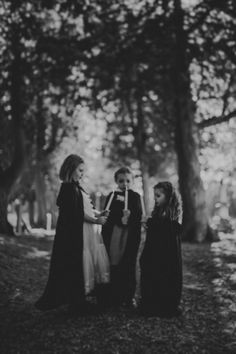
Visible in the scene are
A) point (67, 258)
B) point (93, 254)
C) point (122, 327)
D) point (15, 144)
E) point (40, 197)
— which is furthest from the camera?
point (40, 197)

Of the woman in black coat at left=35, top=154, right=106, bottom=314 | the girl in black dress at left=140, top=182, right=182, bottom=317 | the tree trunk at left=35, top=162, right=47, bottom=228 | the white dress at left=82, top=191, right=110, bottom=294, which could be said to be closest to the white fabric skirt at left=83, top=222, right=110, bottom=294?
the white dress at left=82, top=191, right=110, bottom=294

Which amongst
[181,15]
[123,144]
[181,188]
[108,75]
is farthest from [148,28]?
[123,144]

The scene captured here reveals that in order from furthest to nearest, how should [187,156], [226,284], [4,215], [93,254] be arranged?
1. [187,156]
2. [4,215]
3. [226,284]
4. [93,254]

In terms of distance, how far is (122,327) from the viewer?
5.46 m

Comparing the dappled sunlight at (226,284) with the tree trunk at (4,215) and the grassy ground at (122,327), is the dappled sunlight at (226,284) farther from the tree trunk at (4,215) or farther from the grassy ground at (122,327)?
Answer: the tree trunk at (4,215)

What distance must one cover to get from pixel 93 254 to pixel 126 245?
57cm

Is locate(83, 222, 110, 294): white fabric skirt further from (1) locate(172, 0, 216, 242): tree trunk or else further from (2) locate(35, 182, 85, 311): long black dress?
(1) locate(172, 0, 216, 242): tree trunk

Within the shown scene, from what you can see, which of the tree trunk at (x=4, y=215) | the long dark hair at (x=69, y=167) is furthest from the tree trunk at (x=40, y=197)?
the long dark hair at (x=69, y=167)

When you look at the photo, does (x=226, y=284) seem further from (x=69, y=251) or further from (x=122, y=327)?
(x=69, y=251)

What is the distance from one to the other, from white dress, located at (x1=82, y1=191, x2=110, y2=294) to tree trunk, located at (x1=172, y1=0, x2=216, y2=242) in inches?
390

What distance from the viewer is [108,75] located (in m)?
17.1

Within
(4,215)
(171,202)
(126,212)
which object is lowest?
(4,215)

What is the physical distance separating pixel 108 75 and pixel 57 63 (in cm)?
224

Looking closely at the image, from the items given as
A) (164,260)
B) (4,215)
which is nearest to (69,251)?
(164,260)
